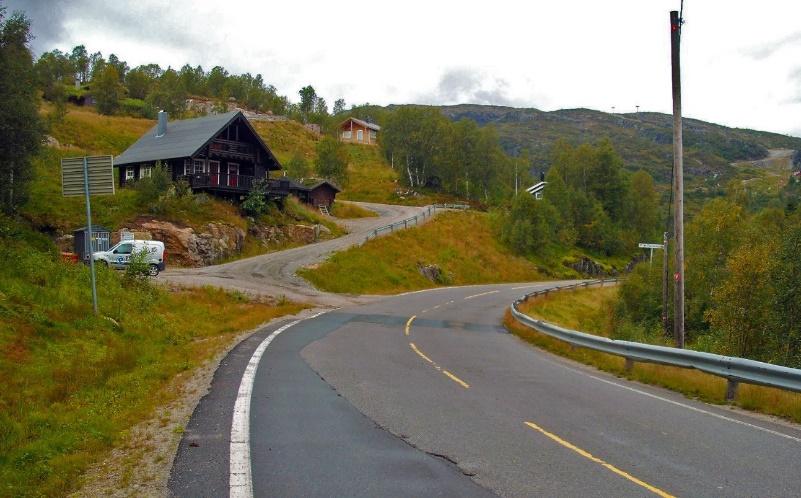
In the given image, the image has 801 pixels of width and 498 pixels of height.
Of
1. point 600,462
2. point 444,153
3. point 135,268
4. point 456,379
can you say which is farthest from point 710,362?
point 444,153

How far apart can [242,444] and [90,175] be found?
11671mm

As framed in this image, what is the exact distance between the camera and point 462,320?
26.5 meters

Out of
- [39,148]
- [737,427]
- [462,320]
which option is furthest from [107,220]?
[737,427]

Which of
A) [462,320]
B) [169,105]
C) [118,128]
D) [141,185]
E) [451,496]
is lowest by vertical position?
[462,320]

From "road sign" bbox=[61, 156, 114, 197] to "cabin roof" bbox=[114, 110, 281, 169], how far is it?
1264 inches

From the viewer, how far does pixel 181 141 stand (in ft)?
171

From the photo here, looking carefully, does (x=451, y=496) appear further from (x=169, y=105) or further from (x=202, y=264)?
(x=169, y=105)

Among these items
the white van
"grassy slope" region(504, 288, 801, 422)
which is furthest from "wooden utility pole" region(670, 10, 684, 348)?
the white van

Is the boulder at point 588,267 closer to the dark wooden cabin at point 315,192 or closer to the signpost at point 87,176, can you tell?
the dark wooden cabin at point 315,192

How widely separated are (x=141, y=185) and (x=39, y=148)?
10398 mm

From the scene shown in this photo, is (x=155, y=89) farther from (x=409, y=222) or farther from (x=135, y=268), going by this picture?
(x=135, y=268)

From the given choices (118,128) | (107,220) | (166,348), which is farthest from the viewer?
(118,128)

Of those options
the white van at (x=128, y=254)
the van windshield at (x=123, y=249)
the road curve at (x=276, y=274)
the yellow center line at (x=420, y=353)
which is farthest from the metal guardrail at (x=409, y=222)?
the yellow center line at (x=420, y=353)

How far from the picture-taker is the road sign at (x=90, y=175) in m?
15.9
